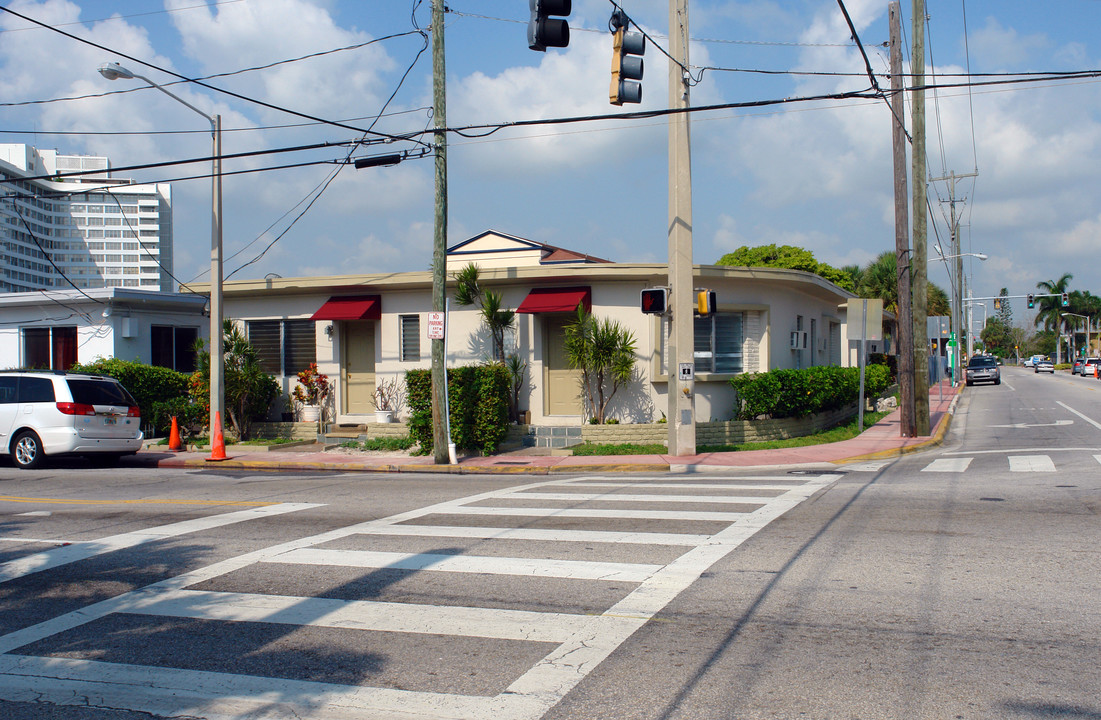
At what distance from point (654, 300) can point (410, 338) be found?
6.79 m

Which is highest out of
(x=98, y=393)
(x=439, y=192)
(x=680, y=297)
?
(x=439, y=192)

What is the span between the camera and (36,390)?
16547 mm

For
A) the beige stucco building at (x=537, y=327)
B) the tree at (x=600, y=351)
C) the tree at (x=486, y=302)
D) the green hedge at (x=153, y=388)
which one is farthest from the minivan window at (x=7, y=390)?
the tree at (x=600, y=351)

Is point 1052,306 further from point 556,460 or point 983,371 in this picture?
point 556,460

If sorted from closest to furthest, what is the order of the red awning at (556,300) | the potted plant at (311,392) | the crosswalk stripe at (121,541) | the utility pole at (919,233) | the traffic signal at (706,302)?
the crosswalk stripe at (121,541) < the traffic signal at (706,302) < the red awning at (556,300) < the utility pole at (919,233) < the potted plant at (311,392)

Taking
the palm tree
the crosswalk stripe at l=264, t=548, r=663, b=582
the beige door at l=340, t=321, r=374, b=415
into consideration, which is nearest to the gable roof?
the beige door at l=340, t=321, r=374, b=415

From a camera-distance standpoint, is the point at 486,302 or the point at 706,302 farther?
the point at 486,302

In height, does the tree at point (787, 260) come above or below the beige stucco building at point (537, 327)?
above

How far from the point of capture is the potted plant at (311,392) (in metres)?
20.2

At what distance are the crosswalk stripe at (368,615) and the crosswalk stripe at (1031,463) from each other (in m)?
10.1

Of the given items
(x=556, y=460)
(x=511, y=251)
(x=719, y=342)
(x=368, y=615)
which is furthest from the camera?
(x=511, y=251)

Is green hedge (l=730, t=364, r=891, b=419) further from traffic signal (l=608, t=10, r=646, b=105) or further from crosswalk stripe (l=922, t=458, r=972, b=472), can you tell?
traffic signal (l=608, t=10, r=646, b=105)

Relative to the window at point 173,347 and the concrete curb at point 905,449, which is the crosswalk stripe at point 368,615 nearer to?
the concrete curb at point 905,449

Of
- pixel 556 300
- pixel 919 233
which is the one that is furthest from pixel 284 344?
pixel 919 233
